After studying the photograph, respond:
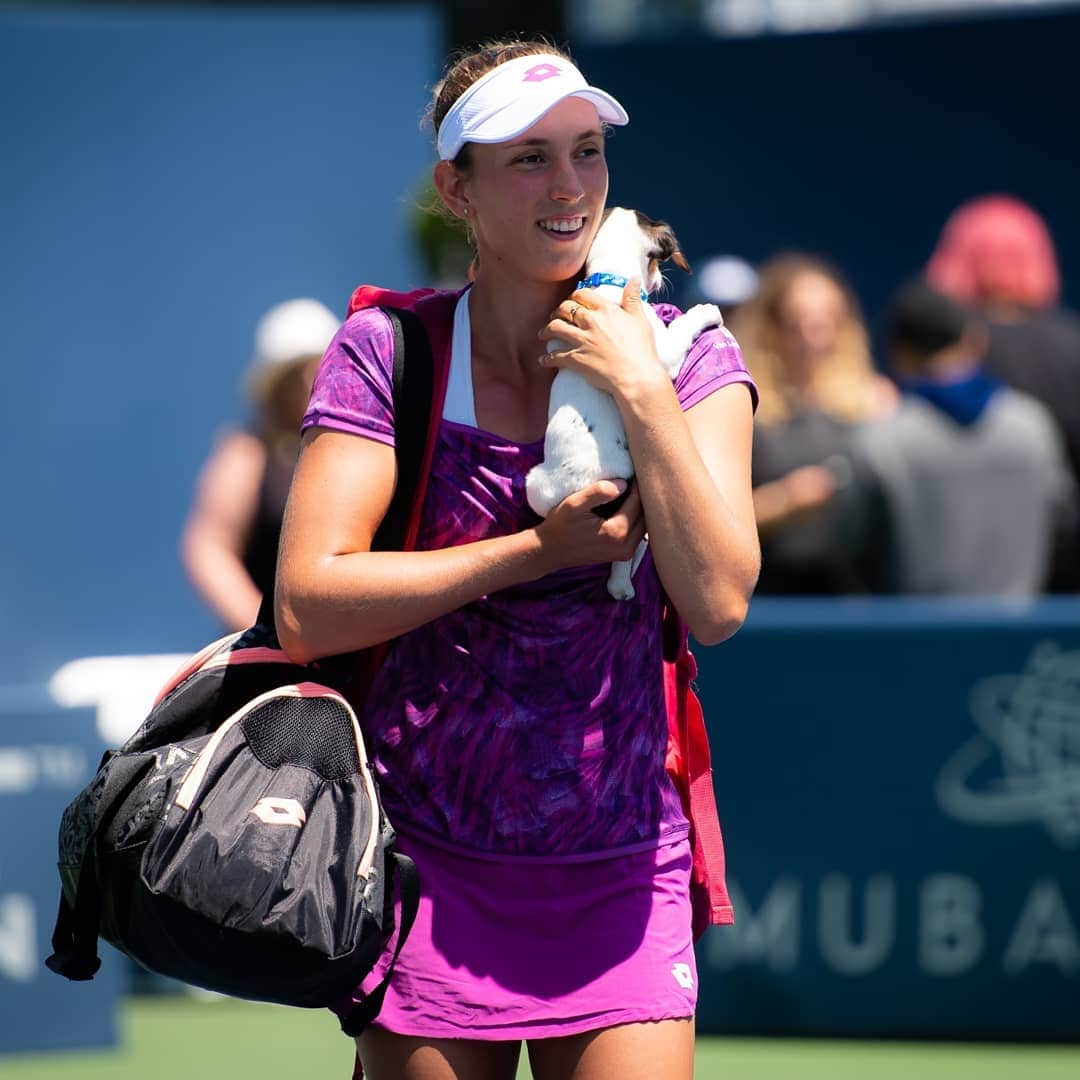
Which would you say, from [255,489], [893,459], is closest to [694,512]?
[255,489]

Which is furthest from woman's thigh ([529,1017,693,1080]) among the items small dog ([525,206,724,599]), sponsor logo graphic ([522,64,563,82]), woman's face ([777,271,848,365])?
woman's face ([777,271,848,365])

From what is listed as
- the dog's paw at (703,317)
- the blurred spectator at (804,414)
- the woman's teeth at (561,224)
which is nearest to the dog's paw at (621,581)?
the dog's paw at (703,317)

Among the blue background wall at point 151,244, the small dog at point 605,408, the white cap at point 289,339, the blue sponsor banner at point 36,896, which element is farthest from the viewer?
the blue background wall at point 151,244

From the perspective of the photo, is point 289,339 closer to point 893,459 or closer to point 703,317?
point 893,459

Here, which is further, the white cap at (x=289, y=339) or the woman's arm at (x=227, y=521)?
the white cap at (x=289, y=339)

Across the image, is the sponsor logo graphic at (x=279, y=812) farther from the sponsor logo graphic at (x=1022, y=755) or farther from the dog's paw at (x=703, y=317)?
the sponsor logo graphic at (x=1022, y=755)

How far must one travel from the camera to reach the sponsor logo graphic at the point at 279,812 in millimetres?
2611

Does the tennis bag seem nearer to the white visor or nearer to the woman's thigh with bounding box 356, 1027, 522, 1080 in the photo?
the woman's thigh with bounding box 356, 1027, 522, 1080

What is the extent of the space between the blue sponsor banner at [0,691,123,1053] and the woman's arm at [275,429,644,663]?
122 inches

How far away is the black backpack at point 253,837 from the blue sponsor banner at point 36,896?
9.73 ft

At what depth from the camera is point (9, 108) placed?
822cm

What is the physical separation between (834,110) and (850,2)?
0.59m

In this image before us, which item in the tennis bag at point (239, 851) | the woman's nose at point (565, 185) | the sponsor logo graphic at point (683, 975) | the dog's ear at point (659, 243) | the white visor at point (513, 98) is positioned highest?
the white visor at point (513, 98)

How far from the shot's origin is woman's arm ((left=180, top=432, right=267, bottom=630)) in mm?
5715
